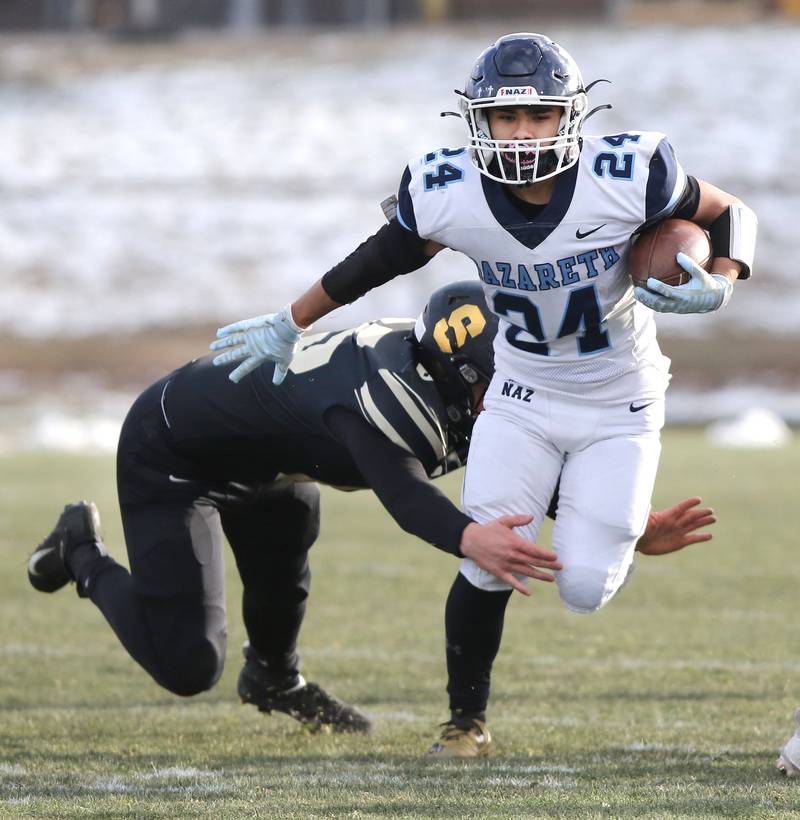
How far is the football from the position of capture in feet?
11.7

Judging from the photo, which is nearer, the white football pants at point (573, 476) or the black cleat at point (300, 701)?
the white football pants at point (573, 476)

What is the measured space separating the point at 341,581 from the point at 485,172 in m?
3.34

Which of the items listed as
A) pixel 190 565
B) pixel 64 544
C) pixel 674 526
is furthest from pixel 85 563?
pixel 674 526

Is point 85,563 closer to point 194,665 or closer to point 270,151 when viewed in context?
point 194,665

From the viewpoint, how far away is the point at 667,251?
3.59 m

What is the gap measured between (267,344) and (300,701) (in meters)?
1.04

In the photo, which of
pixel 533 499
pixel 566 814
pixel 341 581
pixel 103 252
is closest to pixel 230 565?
pixel 341 581

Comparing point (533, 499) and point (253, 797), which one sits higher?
point (533, 499)

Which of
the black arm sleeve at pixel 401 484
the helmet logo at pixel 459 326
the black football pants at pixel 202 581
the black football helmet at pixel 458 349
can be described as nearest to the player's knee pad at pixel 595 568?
the black arm sleeve at pixel 401 484

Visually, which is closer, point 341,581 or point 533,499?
point 533,499

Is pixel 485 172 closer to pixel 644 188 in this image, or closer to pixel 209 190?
pixel 644 188

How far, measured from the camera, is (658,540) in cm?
385

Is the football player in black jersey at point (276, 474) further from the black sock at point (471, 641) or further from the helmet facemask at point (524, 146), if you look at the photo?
the helmet facemask at point (524, 146)

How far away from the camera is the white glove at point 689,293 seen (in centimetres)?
349
